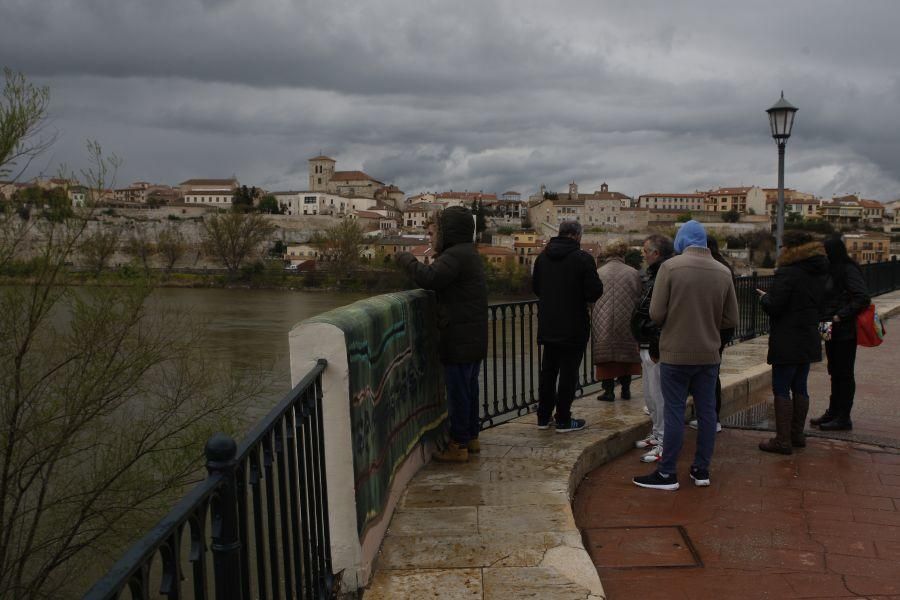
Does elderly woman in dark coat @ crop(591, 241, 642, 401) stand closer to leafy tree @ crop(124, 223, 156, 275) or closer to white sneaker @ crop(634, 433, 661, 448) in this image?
white sneaker @ crop(634, 433, 661, 448)

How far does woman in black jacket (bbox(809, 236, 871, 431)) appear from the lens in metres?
5.53

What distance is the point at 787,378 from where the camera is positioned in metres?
4.96

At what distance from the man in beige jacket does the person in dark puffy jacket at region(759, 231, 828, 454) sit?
2.27 ft

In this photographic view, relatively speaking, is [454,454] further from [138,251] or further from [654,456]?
[138,251]

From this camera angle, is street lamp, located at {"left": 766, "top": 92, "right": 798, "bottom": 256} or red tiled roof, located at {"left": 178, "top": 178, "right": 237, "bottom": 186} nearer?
street lamp, located at {"left": 766, "top": 92, "right": 798, "bottom": 256}

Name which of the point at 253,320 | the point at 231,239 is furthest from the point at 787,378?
the point at 231,239

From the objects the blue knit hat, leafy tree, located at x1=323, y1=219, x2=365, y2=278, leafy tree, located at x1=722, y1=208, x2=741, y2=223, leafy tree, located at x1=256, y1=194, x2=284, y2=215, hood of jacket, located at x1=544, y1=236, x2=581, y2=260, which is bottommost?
leafy tree, located at x1=323, y1=219, x2=365, y2=278

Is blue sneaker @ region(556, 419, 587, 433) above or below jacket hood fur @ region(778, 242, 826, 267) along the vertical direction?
below

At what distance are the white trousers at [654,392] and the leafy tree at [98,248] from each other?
9.74m

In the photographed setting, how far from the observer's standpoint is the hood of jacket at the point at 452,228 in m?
4.22

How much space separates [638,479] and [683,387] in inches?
23.6

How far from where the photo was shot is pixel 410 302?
4.01 m

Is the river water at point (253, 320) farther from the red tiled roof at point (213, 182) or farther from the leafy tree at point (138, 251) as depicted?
the red tiled roof at point (213, 182)

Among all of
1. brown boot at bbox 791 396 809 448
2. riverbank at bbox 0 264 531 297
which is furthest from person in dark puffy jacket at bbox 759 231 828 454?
riverbank at bbox 0 264 531 297
